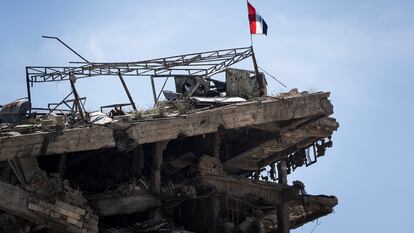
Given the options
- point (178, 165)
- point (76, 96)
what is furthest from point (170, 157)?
point (76, 96)

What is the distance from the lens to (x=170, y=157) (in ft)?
63.8

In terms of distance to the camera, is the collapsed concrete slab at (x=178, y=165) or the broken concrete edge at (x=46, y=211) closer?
the broken concrete edge at (x=46, y=211)

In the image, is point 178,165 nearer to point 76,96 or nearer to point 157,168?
point 157,168

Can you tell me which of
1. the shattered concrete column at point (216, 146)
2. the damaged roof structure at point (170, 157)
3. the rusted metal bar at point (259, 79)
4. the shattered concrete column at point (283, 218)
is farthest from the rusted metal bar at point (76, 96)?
the shattered concrete column at point (283, 218)

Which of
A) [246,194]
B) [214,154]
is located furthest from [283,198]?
[214,154]

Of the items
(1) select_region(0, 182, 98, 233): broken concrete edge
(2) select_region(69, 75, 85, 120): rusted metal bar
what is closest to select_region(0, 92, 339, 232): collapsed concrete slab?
(1) select_region(0, 182, 98, 233): broken concrete edge

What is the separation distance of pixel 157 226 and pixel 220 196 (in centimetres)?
240

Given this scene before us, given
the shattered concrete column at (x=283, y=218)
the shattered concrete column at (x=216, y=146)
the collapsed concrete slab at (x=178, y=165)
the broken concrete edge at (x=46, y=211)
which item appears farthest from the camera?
the shattered concrete column at (x=283, y=218)

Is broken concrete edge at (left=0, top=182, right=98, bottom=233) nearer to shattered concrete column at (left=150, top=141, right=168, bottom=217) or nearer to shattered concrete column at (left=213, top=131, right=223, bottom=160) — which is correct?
shattered concrete column at (left=150, top=141, right=168, bottom=217)

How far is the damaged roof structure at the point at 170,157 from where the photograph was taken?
1540cm

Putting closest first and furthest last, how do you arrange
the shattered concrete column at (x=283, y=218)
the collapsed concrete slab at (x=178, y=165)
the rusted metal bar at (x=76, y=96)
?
1. the collapsed concrete slab at (x=178, y=165)
2. the rusted metal bar at (x=76, y=96)
3. the shattered concrete column at (x=283, y=218)

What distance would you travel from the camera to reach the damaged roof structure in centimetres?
1540

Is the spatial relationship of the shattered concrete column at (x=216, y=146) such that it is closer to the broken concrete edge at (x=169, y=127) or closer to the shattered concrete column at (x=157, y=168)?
the broken concrete edge at (x=169, y=127)

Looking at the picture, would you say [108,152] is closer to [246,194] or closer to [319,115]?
[246,194]
